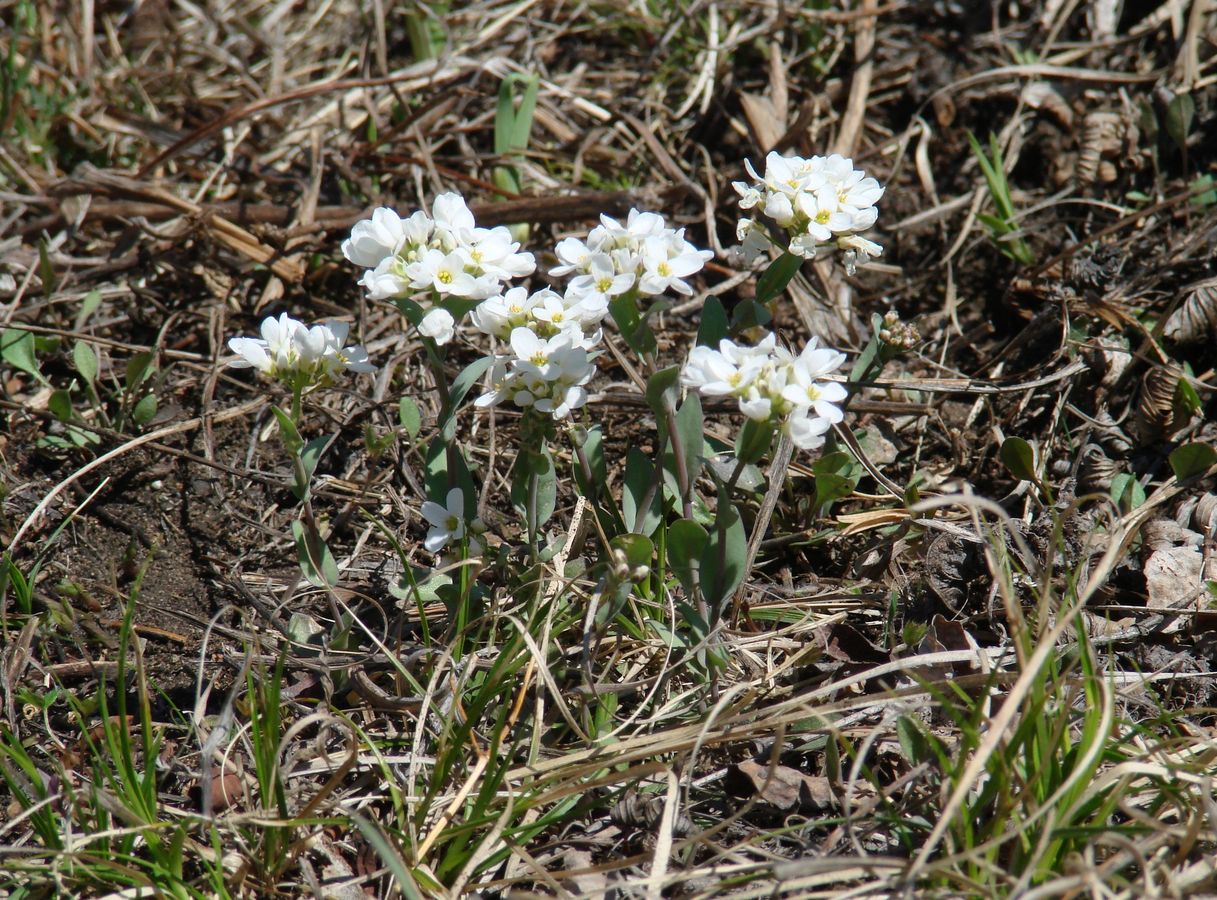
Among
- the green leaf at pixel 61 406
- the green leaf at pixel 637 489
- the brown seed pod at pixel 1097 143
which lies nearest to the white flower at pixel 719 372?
the green leaf at pixel 637 489

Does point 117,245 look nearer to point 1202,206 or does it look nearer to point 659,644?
point 659,644

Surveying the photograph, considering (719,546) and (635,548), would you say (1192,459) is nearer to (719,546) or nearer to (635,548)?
(719,546)

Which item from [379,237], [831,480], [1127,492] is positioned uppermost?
[379,237]

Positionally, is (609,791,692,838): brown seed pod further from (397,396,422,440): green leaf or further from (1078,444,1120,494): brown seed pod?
(1078,444,1120,494): brown seed pod

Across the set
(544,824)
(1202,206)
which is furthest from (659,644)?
(1202,206)

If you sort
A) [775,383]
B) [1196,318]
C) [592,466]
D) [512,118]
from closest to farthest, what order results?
[775,383] → [592,466] → [1196,318] → [512,118]

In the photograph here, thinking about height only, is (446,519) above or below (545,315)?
below

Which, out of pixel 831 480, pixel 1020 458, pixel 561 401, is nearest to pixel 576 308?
pixel 561 401
